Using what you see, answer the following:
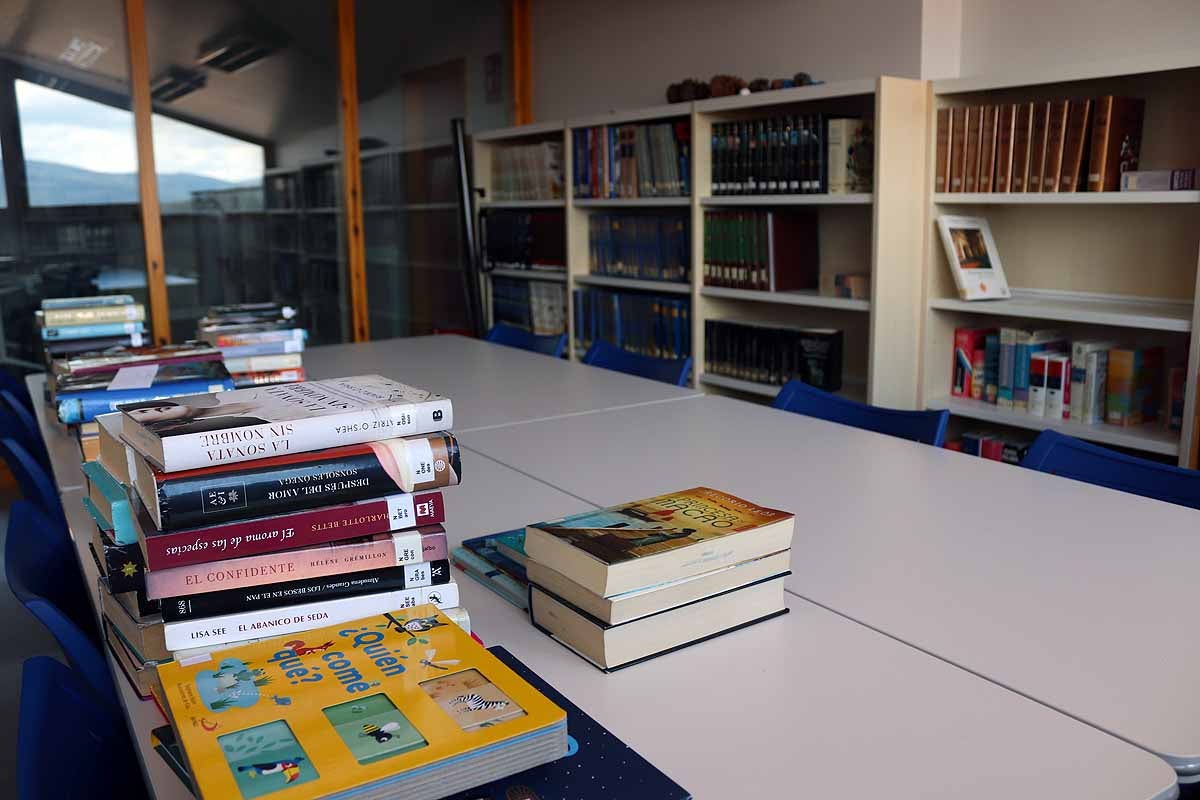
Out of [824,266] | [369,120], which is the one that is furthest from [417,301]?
[824,266]

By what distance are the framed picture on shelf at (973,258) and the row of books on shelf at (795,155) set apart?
353 millimetres

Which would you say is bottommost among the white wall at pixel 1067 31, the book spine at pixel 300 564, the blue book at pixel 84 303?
the book spine at pixel 300 564

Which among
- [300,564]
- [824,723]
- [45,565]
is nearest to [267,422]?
[300,564]

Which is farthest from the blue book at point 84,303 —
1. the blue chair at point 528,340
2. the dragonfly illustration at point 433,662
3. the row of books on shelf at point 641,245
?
the dragonfly illustration at point 433,662

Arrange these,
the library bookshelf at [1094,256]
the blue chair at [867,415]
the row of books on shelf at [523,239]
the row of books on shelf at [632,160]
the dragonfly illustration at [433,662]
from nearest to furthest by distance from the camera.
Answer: the dragonfly illustration at [433,662] < the blue chair at [867,415] < the library bookshelf at [1094,256] < the row of books on shelf at [632,160] < the row of books on shelf at [523,239]

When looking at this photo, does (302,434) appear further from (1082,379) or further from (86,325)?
(1082,379)

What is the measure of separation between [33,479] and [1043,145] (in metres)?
3.04

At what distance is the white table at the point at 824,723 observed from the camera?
3.23 ft

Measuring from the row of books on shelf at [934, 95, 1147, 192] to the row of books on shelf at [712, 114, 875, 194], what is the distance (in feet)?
1.03

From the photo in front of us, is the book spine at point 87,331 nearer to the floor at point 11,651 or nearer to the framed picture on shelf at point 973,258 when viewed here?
the floor at point 11,651

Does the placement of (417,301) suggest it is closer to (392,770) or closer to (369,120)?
(369,120)

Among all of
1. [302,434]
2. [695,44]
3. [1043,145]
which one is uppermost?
[695,44]

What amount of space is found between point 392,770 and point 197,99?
5307 millimetres

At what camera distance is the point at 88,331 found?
10.6ft
